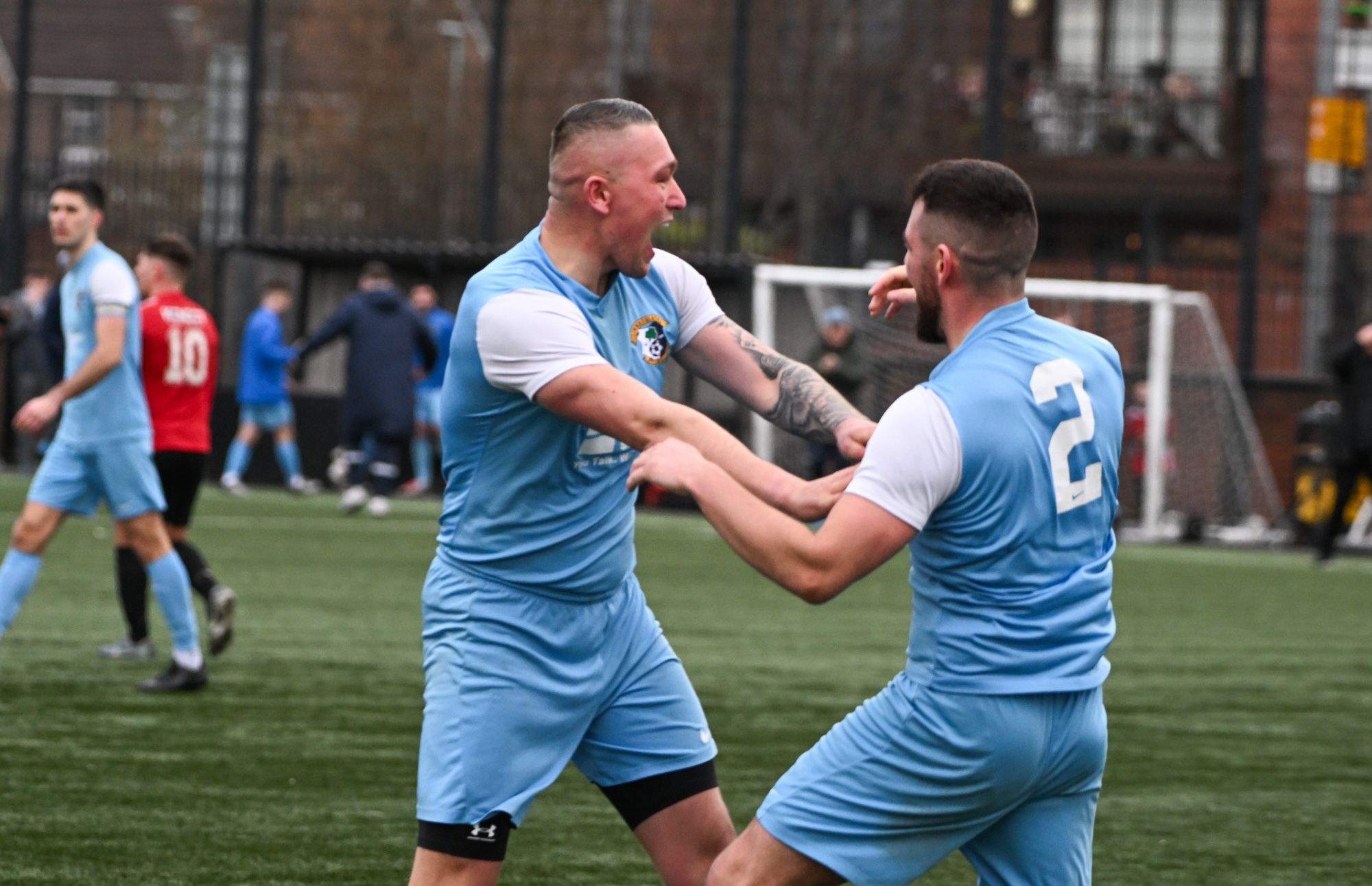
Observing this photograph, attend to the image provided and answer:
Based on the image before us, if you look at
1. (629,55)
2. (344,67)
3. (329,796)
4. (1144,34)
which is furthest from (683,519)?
(344,67)

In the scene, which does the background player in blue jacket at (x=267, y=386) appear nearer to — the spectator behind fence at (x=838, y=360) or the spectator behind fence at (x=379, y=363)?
the spectator behind fence at (x=379, y=363)

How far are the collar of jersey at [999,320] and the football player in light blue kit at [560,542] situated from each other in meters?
0.42

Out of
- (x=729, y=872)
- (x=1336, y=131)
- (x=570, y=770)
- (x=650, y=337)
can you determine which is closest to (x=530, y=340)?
(x=650, y=337)

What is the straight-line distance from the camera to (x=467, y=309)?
13.7 feet

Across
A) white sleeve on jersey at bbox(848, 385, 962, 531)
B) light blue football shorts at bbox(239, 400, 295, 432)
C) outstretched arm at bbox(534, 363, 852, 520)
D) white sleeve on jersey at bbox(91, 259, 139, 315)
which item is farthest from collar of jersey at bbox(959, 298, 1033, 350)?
light blue football shorts at bbox(239, 400, 295, 432)

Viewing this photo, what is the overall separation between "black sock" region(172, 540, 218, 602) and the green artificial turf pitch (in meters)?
0.38

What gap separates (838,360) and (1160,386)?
141 inches

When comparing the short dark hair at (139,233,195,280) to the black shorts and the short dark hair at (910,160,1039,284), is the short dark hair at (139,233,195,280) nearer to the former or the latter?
the black shorts

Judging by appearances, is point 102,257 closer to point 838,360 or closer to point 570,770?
point 570,770

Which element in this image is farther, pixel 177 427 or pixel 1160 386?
pixel 1160 386

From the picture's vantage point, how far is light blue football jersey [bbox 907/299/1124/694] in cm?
365

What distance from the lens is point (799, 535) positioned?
3.54m

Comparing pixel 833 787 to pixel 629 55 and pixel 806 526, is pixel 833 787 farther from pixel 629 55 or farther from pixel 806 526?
pixel 629 55

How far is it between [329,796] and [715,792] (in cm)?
280
